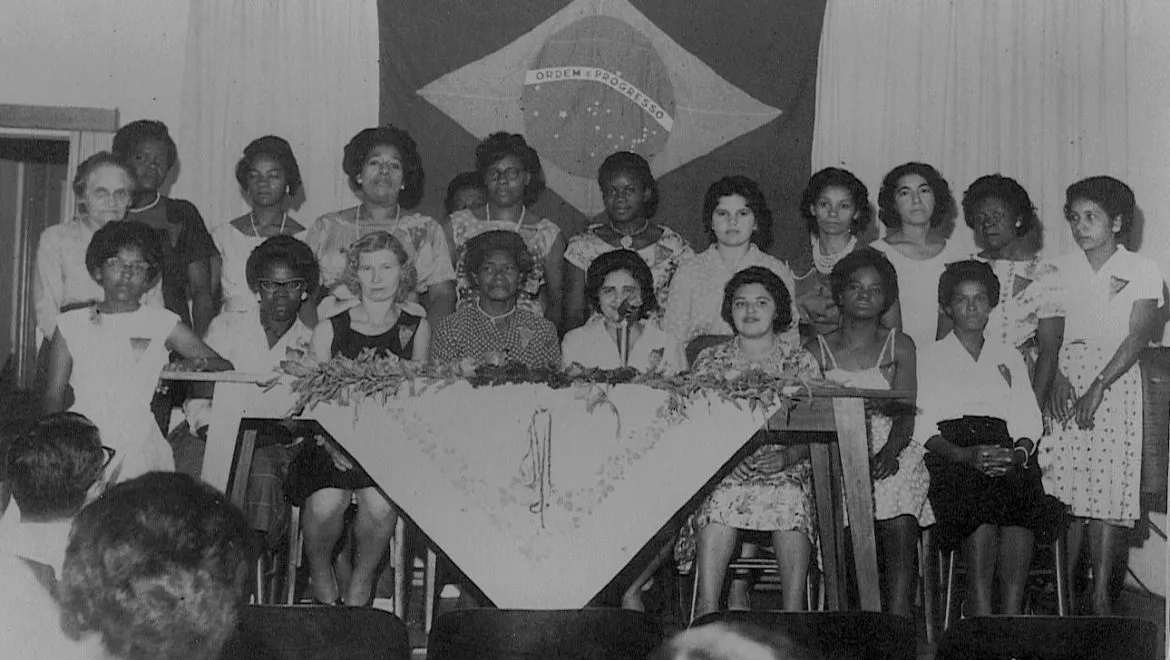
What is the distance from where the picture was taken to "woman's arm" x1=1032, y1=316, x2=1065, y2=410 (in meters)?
4.61

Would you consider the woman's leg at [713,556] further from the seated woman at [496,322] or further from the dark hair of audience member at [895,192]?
the dark hair of audience member at [895,192]

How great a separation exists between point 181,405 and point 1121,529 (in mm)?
3130

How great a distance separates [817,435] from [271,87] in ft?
10.2

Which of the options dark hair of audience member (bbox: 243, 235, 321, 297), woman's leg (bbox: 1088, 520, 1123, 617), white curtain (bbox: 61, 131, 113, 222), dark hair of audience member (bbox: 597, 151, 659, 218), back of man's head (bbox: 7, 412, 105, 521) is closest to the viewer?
back of man's head (bbox: 7, 412, 105, 521)

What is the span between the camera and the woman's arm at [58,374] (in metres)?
4.03

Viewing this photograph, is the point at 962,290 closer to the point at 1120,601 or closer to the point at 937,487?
the point at 937,487

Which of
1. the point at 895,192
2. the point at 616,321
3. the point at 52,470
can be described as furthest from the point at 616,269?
the point at 52,470

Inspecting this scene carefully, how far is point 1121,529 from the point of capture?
14.3 ft

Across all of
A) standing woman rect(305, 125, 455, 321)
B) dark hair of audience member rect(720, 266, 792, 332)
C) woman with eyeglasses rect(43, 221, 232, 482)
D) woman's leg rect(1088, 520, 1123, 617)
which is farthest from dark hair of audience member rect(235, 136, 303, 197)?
woman's leg rect(1088, 520, 1123, 617)

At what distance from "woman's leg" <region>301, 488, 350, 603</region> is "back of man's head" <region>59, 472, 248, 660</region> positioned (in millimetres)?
2366

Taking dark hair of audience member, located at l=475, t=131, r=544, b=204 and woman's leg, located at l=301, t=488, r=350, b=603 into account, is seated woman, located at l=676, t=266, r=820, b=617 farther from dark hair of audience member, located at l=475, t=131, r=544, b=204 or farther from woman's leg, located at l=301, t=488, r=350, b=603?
dark hair of audience member, located at l=475, t=131, r=544, b=204

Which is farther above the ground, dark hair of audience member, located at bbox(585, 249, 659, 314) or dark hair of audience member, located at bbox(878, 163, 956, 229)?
dark hair of audience member, located at bbox(878, 163, 956, 229)

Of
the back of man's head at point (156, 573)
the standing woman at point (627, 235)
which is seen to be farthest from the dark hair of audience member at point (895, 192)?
the back of man's head at point (156, 573)

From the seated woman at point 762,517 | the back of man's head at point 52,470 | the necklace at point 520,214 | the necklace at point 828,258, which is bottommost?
the seated woman at point 762,517
